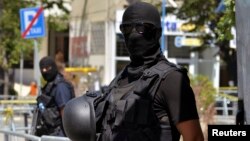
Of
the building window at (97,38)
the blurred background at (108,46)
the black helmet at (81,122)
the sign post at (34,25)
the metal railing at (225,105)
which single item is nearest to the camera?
the black helmet at (81,122)

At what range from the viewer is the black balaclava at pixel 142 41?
3.45 m

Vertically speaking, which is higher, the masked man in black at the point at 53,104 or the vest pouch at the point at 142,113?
the vest pouch at the point at 142,113

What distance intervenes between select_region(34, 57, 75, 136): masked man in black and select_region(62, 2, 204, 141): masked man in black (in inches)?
151

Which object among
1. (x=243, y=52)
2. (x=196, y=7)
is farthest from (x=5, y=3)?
(x=243, y=52)

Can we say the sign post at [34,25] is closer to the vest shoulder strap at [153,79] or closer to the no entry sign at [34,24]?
the no entry sign at [34,24]

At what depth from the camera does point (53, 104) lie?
7.49 metres

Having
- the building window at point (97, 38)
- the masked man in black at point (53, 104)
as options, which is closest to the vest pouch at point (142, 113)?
the masked man in black at point (53, 104)

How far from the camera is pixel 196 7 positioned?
18797mm

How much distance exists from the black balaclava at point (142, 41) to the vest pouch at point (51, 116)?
4.01 m

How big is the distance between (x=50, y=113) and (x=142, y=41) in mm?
4170

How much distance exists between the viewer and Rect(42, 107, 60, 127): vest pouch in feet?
24.3

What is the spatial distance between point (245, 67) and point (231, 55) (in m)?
20.1

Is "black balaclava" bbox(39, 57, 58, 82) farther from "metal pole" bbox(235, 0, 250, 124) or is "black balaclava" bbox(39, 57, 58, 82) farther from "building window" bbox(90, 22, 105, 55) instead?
"building window" bbox(90, 22, 105, 55)

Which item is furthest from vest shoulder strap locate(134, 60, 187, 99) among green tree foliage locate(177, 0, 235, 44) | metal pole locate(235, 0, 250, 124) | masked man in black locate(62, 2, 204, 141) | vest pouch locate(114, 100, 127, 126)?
green tree foliage locate(177, 0, 235, 44)
